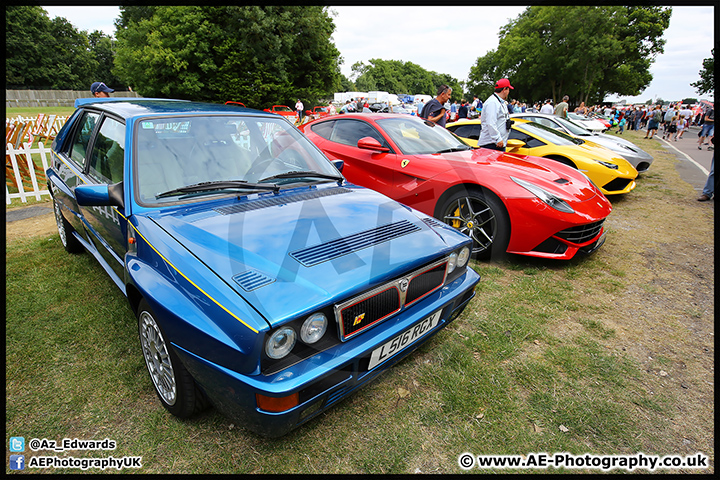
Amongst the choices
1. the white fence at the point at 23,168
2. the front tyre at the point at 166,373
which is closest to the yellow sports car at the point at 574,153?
the front tyre at the point at 166,373

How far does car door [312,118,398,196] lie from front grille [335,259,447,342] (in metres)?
2.37

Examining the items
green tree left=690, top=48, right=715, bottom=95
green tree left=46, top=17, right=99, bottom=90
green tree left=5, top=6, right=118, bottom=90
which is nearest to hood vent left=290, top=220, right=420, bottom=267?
green tree left=690, top=48, right=715, bottom=95

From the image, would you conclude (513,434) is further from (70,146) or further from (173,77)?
(173,77)

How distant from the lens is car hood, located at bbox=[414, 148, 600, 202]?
11.9 ft

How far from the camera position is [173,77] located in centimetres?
2884

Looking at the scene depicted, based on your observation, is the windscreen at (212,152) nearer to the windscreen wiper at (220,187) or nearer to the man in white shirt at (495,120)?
the windscreen wiper at (220,187)

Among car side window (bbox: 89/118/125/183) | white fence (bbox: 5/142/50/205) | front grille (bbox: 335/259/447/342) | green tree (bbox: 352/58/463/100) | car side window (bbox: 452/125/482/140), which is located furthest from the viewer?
green tree (bbox: 352/58/463/100)

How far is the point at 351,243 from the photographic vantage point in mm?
1968

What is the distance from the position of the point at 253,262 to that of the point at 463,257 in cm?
138

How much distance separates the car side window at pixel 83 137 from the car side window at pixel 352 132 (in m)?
2.79

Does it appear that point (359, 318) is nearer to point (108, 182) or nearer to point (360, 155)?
point (108, 182)

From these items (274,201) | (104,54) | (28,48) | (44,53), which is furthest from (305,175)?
(104,54)

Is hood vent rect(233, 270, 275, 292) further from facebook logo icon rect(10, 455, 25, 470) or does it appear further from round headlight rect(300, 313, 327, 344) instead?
facebook logo icon rect(10, 455, 25, 470)

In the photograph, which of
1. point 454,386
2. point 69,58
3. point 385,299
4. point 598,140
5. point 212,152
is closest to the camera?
point 385,299
